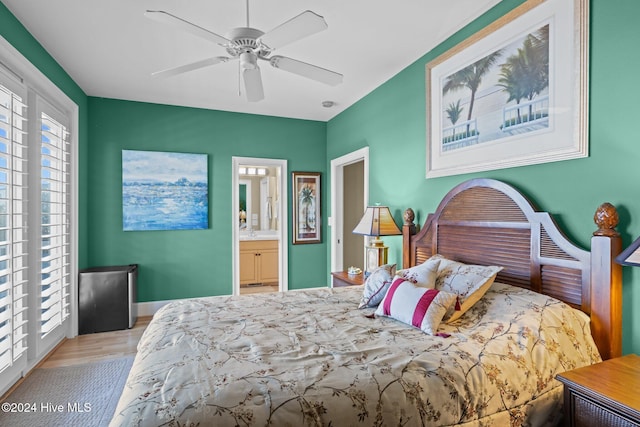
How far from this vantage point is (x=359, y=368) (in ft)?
4.47

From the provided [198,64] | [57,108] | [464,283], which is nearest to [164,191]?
[57,108]

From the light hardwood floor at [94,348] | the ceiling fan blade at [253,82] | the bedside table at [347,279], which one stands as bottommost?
the light hardwood floor at [94,348]

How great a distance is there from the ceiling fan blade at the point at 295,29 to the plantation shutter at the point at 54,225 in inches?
94.0

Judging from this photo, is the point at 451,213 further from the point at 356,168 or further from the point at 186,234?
the point at 186,234

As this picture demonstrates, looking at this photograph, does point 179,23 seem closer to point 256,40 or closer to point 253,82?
point 256,40

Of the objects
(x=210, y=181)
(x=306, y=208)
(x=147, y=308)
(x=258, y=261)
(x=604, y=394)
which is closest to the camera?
(x=604, y=394)

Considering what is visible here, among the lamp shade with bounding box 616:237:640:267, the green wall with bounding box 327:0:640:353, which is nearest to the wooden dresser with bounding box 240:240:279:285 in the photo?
the green wall with bounding box 327:0:640:353

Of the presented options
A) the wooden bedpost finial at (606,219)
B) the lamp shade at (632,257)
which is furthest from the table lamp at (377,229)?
the lamp shade at (632,257)

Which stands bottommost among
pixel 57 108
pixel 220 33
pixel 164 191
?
pixel 164 191

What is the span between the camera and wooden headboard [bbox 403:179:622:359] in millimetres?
1661

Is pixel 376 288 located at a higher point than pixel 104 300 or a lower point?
higher

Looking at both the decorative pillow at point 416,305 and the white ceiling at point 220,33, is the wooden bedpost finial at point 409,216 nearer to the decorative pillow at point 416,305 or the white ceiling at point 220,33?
the decorative pillow at point 416,305

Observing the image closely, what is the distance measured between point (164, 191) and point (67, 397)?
2.56 metres

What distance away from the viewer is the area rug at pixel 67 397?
2.19 m
